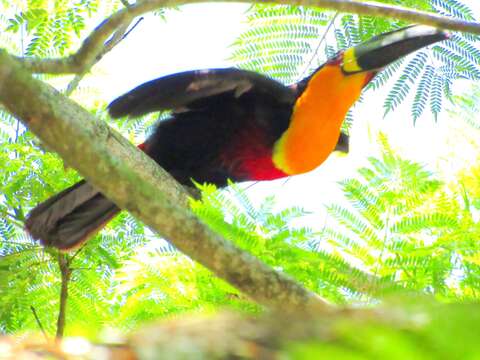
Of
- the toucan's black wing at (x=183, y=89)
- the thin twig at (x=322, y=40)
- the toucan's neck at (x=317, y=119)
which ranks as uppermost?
the thin twig at (x=322, y=40)

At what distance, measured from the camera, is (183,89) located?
126 inches

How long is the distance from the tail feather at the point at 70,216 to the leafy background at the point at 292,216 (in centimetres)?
9

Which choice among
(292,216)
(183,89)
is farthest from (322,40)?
(292,216)

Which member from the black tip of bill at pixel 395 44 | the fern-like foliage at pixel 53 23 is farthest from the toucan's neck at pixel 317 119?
the fern-like foliage at pixel 53 23

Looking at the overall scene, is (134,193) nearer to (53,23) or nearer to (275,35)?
(53,23)

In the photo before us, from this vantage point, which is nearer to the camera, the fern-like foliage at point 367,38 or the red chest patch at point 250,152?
the fern-like foliage at point 367,38

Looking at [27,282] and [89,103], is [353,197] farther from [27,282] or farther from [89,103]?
[89,103]

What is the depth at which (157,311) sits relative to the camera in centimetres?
242

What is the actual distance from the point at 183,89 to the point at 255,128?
44cm

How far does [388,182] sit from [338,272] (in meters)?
0.53

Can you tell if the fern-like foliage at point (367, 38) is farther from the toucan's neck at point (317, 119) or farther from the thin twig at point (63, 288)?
the thin twig at point (63, 288)

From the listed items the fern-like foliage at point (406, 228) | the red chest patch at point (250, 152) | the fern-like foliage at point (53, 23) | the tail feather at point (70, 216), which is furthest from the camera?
the red chest patch at point (250, 152)

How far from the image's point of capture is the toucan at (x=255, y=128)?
3305 mm

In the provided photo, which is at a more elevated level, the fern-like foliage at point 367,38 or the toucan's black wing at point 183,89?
the fern-like foliage at point 367,38
